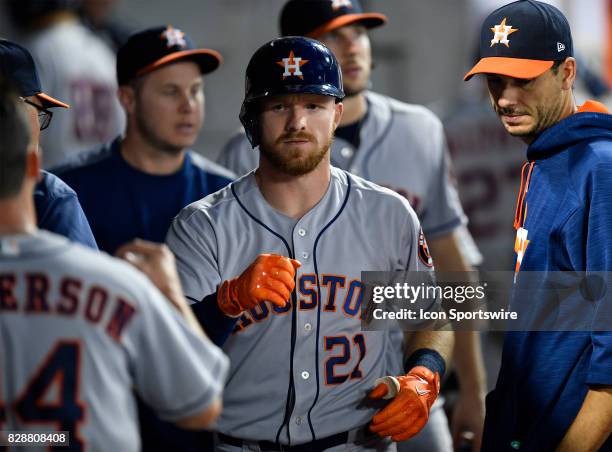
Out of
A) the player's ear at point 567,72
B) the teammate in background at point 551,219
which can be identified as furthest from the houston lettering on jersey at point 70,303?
the player's ear at point 567,72

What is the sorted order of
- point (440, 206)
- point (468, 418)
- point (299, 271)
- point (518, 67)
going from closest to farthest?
1. point (518, 67)
2. point (299, 271)
3. point (468, 418)
4. point (440, 206)

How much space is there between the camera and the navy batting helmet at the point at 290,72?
326 centimetres

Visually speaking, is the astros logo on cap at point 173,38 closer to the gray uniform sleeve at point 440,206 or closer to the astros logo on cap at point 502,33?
the gray uniform sleeve at point 440,206

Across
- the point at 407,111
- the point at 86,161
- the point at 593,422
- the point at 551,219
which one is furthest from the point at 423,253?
the point at 86,161

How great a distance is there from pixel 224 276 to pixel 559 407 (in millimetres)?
1060

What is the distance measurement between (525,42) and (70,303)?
1668 millimetres

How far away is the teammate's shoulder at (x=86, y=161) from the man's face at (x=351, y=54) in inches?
41.4

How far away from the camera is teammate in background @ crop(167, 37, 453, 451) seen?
3268mm

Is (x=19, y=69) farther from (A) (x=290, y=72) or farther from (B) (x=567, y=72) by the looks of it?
(B) (x=567, y=72)

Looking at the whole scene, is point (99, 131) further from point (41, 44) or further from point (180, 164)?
point (180, 164)

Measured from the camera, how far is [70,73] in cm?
775

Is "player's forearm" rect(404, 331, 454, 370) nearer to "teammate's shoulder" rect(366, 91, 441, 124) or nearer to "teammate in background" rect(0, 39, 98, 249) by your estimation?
"teammate in background" rect(0, 39, 98, 249)

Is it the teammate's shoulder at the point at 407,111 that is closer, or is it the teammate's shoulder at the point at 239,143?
the teammate's shoulder at the point at 239,143

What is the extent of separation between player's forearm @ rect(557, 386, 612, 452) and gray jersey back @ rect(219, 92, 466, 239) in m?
1.70
